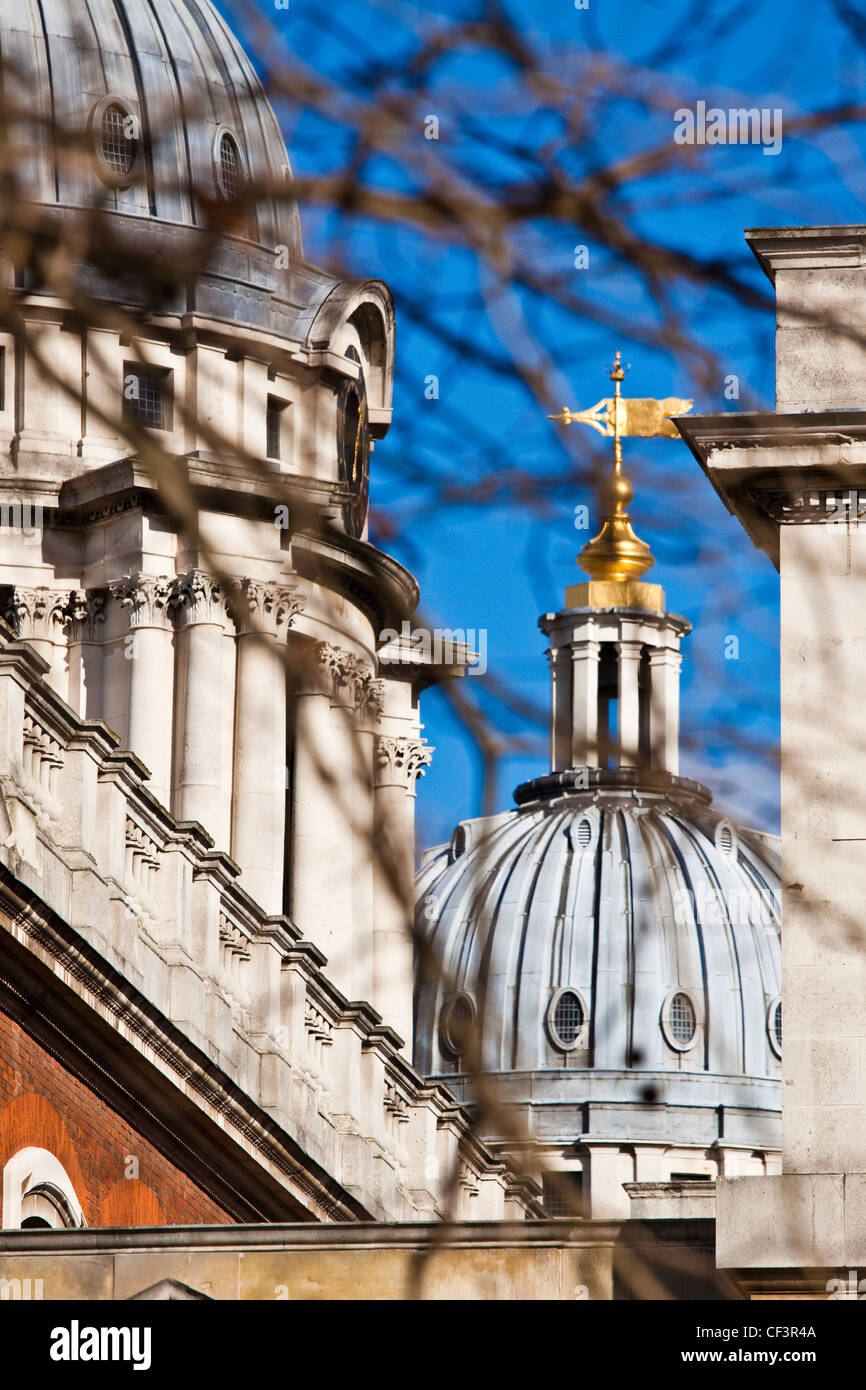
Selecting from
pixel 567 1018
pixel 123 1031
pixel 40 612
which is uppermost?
pixel 567 1018

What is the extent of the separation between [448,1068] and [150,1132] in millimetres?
102580

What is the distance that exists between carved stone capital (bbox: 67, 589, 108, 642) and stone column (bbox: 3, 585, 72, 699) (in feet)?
0.40

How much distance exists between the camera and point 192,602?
4578 cm

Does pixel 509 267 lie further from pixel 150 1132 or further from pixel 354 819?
pixel 150 1132

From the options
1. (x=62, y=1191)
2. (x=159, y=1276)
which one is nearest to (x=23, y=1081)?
(x=62, y=1191)

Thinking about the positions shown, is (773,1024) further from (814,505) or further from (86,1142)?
(814,505)

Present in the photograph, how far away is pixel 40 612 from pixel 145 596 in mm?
1666

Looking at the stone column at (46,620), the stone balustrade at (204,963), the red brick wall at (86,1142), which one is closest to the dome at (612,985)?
the stone column at (46,620)

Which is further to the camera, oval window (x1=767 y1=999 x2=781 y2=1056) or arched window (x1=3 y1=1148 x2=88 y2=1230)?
oval window (x1=767 y1=999 x2=781 y2=1056)

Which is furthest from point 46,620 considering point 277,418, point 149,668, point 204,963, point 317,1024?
point 277,418

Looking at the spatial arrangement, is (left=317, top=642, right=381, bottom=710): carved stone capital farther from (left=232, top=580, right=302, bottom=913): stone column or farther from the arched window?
the arched window

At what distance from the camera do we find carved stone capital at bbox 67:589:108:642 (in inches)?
1828

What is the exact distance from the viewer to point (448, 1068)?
125 metres

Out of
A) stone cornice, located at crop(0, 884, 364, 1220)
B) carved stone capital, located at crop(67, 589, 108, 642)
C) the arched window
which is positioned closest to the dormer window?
stone cornice, located at crop(0, 884, 364, 1220)
